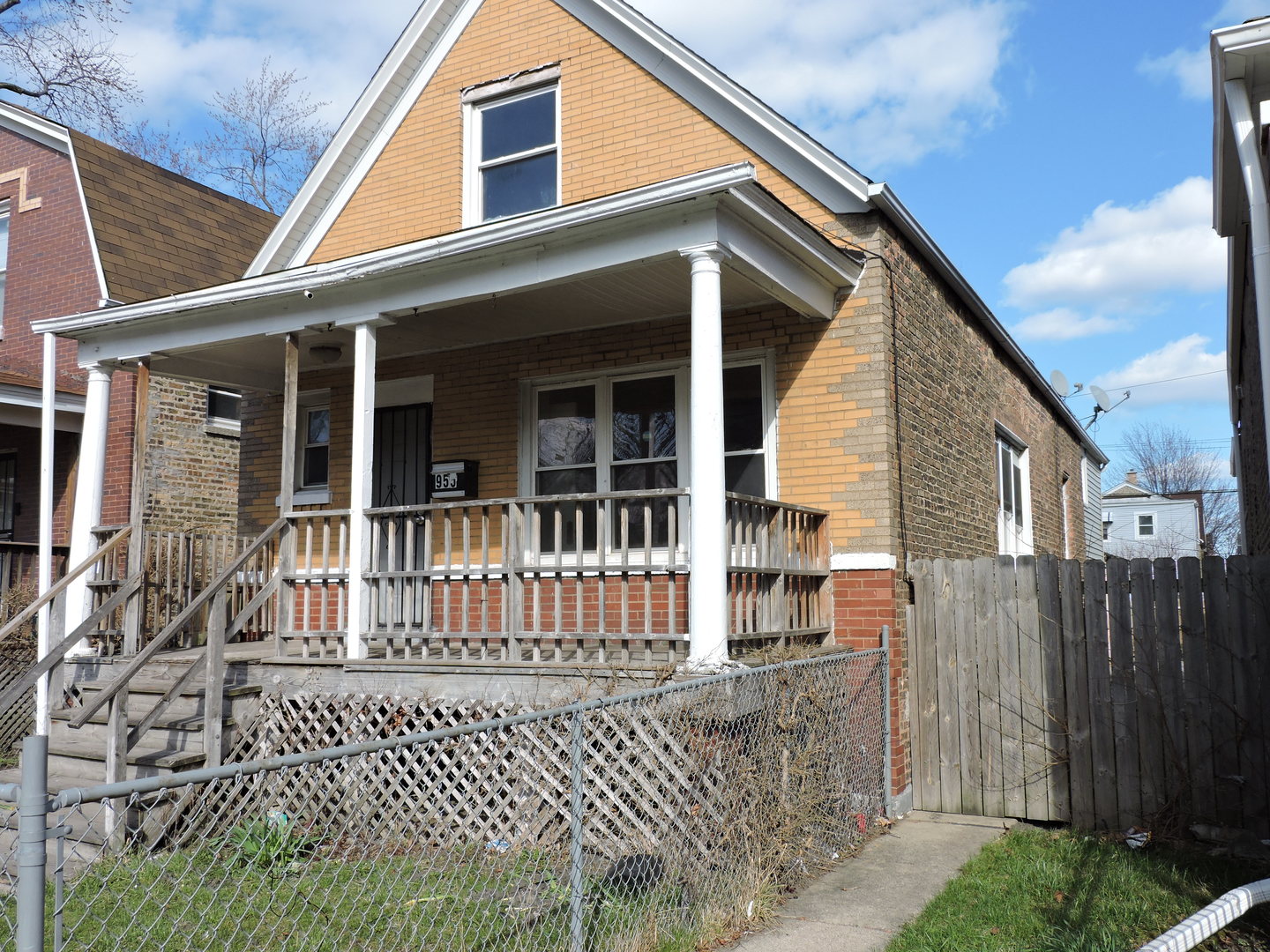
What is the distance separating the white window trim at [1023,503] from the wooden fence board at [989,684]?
144 inches

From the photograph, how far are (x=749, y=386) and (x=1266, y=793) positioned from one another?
486cm

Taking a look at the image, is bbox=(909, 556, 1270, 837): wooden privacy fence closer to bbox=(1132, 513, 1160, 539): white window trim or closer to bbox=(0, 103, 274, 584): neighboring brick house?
bbox=(0, 103, 274, 584): neighboring brick house

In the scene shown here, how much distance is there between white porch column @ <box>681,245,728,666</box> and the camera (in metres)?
6.62

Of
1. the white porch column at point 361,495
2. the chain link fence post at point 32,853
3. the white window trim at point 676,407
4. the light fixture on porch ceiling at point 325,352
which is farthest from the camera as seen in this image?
the light fixture on porch ceiling at point 325,352

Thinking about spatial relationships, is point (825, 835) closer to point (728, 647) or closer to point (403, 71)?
point (728, 647)

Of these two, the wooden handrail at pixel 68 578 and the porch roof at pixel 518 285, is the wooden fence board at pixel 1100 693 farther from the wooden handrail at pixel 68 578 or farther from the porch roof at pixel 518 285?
the wooden handrail at pixel 68 578

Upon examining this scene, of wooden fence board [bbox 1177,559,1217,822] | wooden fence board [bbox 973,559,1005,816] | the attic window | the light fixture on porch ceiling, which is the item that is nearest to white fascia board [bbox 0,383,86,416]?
the light fixture on porch ceiling

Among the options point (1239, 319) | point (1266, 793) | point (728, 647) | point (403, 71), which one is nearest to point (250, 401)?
point (403, 71)

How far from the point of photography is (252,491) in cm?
1205

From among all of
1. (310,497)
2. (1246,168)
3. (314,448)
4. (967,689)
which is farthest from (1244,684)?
(314,448)

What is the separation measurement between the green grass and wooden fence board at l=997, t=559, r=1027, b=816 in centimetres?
59

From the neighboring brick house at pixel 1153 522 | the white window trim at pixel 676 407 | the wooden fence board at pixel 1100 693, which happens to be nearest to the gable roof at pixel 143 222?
the white window trim at pixel 676 407

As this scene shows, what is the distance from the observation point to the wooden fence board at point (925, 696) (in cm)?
844

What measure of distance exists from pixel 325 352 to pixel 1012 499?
843 cm
